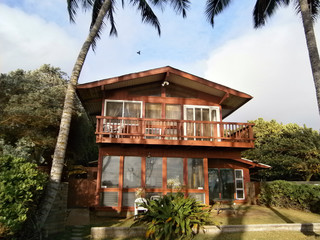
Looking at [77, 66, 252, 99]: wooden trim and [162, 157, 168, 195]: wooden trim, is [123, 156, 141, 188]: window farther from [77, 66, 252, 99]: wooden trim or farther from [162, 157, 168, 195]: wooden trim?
[77, 66, 252, 99]: wooden trim

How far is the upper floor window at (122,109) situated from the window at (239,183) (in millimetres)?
6814

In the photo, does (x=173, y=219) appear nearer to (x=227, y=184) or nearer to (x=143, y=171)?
(x=143, y=171)

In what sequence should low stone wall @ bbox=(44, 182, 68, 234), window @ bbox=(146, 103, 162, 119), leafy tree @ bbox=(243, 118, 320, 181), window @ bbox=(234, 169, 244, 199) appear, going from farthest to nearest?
leafy tree @ bbox=(243, 118, 320, 181) < window @ bbox=(234, 169, 244, 199) < window @ bbox=(146, 103, 162, 119) < low stone wall @ bbox=(44, 182, 68, 234)

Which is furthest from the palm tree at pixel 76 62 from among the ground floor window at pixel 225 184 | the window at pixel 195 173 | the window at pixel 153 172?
the ground floor window at pixel 225 184

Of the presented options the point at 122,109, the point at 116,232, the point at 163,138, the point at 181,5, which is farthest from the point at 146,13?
the point at 116,232

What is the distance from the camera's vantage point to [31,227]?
6.59 metres

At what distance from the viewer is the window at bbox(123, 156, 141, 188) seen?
38.1ft

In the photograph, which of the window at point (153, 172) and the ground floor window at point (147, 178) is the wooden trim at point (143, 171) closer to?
the ground floor window at point (147, 178)

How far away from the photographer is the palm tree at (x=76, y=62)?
7.16 metres

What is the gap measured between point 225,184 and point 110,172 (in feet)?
22.3

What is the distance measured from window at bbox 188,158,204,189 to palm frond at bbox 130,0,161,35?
23.6 ft

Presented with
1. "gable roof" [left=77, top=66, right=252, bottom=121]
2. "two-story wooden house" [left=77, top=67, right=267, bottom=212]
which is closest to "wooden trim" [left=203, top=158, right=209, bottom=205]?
"two-story wooden house" [left=77, top=67, right=267, bottom=212]

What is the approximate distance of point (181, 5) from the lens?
12.9m

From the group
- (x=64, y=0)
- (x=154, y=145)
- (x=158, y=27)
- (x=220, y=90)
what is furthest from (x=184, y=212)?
(x=64, y=0)
